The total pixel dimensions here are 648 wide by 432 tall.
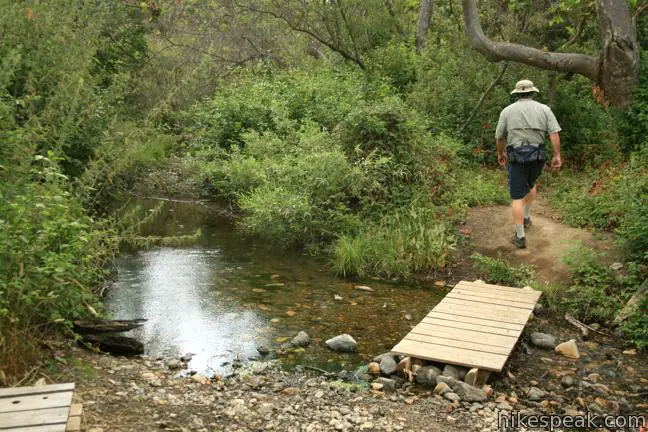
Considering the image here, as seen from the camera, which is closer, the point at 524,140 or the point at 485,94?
the point at 524,140

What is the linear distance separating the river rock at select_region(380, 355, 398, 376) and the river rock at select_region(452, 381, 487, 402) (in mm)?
682

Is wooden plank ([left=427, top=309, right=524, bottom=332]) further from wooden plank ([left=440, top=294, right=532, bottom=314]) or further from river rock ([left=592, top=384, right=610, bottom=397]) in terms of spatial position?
river rock ([left=592, top=384, right=610, bottom=397])

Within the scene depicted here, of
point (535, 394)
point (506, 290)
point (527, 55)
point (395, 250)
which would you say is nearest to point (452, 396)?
point (535, 394)

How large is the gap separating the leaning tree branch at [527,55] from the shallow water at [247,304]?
17.3 ft

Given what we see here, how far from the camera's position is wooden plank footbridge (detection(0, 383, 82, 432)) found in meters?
4.17

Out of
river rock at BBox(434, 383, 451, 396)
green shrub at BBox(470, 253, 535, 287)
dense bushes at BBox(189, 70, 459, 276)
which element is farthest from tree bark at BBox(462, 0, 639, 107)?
river rock at BBox(434, 383, 451, 396)

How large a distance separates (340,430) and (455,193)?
7.30 meters

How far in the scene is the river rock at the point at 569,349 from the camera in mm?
7617

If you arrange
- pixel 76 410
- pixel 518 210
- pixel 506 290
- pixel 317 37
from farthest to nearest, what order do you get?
1. pixel 317 37
2. pixel 518 210
3. pixel 506 290
4. pixel 76 410

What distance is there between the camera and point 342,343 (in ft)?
25.1

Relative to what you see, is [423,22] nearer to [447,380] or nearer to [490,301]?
[490,301]

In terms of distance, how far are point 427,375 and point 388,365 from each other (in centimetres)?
43

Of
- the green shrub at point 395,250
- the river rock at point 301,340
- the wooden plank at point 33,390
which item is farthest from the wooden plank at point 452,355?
the green shrub at point 395,250

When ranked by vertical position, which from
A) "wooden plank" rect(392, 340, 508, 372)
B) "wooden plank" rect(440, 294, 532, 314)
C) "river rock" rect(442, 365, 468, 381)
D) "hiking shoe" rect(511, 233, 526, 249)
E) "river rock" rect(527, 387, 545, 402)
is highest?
"hiking shoe" rect(511, 233, 526, 249)
